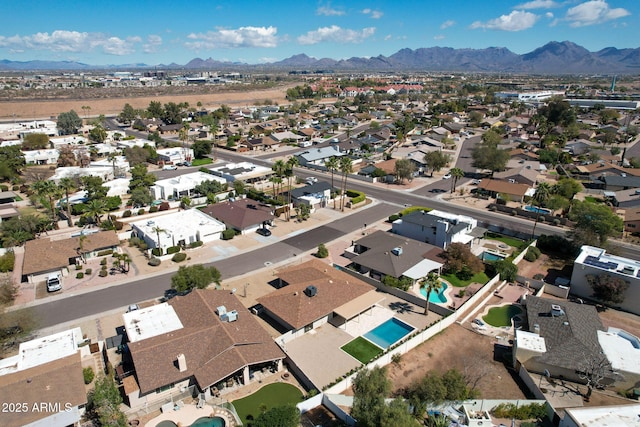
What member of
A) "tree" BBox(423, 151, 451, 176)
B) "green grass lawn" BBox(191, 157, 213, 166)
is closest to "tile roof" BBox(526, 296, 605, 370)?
"tree" BBox(423, 151, 451, 176)

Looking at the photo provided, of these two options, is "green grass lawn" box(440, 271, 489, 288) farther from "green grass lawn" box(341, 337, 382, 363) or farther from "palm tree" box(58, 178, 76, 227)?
"palm tree" box(58, 178, 76, 227)

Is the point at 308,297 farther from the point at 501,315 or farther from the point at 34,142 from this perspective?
the point at 34,142

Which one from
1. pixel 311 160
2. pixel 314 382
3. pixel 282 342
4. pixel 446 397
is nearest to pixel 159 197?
pixel 311 160

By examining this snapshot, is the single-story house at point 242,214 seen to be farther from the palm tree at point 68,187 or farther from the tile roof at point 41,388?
the tile roof at point 41,388

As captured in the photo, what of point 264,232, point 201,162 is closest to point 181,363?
point 264,232

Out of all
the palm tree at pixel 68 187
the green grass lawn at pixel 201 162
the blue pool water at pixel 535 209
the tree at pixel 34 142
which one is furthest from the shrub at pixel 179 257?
the tree at pixel 34 142

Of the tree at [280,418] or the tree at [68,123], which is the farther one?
the tree at [68,123]
